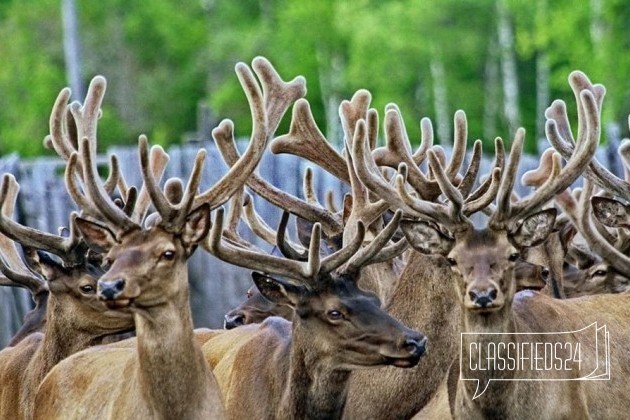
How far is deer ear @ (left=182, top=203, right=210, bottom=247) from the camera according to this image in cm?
891

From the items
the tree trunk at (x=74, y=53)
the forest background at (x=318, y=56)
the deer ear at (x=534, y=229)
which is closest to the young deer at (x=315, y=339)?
the deer ear at (x=534, y=229)

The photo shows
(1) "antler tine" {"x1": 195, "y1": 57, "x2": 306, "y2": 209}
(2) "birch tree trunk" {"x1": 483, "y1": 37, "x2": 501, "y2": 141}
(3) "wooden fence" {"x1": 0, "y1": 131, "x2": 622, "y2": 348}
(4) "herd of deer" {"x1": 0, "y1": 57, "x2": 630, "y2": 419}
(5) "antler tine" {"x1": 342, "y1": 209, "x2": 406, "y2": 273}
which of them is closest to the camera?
(4) "herd of deer" {"x1": 0, "y1": 57, "x2": 630, "y2": 419}

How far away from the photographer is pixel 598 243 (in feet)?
36.3

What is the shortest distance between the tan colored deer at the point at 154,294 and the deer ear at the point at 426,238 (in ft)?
2.87

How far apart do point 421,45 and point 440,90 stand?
874mm

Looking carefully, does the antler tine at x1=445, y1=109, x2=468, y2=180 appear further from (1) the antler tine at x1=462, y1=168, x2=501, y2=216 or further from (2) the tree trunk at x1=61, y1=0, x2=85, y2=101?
(2) the tree trunk at x1=61, y1=0, x2=85, y2=101

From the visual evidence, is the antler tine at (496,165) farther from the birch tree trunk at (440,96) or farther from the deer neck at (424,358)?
the birch tree trunk at (440,96)

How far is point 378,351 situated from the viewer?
904cm

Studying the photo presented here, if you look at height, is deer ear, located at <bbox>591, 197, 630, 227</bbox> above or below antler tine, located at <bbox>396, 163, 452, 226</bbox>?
below

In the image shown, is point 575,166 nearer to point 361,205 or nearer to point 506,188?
point 506,188

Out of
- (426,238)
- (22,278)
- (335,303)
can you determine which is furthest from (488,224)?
(22,278)

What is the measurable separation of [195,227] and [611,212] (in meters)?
2.95

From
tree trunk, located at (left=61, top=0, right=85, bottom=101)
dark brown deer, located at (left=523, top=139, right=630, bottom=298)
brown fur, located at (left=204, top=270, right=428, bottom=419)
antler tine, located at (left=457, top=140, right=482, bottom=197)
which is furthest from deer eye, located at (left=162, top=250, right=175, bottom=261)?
tree trunk, located at (left=61, top=0, right=85, bottom=101)

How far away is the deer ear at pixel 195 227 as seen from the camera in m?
8.91
